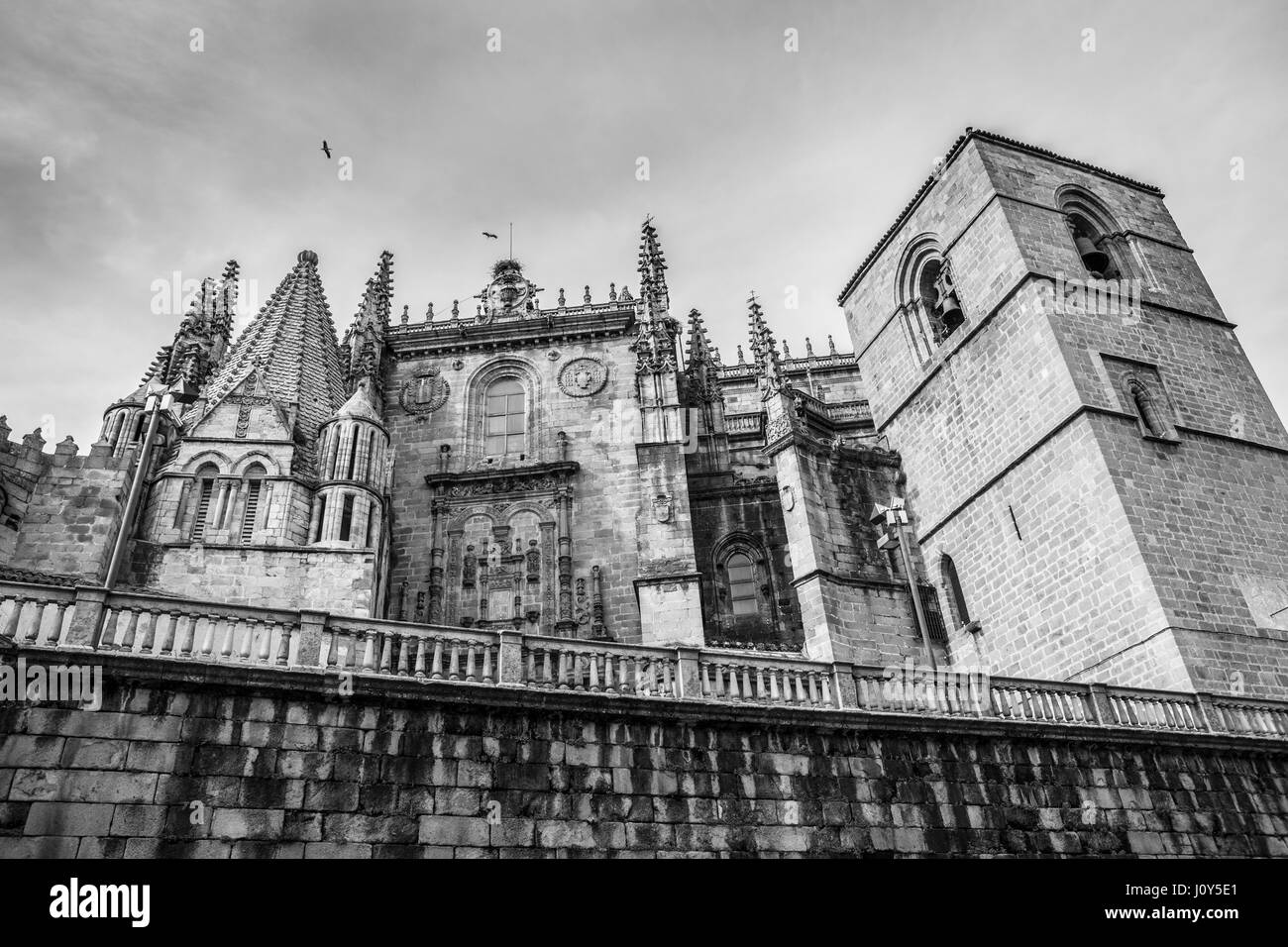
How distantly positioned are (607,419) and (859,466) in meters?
6.99

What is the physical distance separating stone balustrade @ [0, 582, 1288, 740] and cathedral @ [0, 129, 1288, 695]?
2.04 m

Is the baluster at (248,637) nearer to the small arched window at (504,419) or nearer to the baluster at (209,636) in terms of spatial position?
the baluster at (209,636)

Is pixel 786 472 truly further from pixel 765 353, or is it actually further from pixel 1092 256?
pixel 1092 256

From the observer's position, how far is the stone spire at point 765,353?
21047 millimetres

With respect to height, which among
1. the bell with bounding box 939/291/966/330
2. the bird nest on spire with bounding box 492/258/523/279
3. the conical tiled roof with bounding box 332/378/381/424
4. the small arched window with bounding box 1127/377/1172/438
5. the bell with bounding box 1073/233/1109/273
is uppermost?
the bird nest on spire with bounding box 492/258/523/279

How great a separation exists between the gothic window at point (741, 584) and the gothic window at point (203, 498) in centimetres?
1176

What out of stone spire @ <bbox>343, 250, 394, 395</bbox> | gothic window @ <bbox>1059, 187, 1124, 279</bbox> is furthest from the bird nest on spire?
gothic window @ <bbox>1059, 187, 1124, 279</bbox>

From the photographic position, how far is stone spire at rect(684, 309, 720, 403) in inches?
1041

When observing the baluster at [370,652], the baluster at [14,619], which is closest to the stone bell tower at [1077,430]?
the baluster at [370,652]

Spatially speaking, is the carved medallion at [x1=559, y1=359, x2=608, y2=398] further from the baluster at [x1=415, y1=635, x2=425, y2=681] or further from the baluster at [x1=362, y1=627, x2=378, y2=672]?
the baluster at [x1=362, y1=627, x2=378, y2=672]

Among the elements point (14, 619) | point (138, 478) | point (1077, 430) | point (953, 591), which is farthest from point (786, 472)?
point (14, 619)

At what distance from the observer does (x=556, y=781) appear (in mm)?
10227
